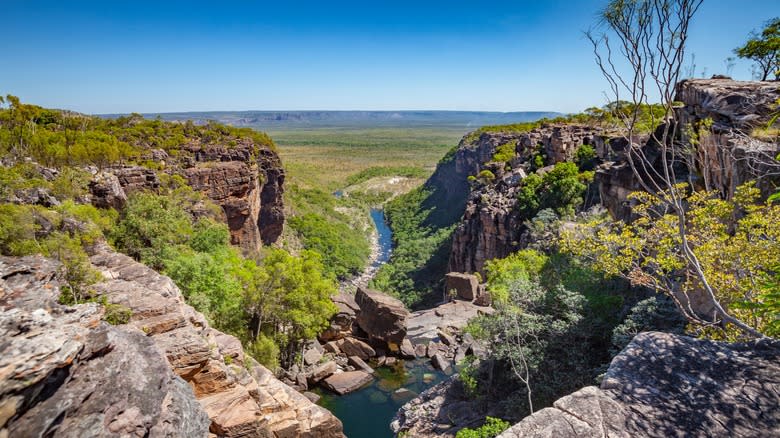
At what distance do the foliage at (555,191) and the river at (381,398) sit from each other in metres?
23.9

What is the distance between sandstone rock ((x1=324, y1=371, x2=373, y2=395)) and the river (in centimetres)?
46

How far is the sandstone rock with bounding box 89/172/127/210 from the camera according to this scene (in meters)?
33.9

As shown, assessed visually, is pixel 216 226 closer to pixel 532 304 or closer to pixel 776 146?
pixel 532 304

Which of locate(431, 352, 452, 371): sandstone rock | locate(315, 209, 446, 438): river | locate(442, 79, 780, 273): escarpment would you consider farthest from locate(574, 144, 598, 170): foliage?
locate(315, 209, 446, 438): river

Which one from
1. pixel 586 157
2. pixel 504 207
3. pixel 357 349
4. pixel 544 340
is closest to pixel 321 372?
pixel 357 349

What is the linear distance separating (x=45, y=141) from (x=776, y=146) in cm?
5728

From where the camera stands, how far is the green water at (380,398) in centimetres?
3275

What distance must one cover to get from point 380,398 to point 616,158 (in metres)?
33.6

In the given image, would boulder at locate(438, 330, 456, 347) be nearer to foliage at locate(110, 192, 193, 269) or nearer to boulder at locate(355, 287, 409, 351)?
boulder at locate(355, 287, 409, 351)

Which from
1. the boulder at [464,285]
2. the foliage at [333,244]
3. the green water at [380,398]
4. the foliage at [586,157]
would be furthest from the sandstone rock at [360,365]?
the foliage at [586,157]

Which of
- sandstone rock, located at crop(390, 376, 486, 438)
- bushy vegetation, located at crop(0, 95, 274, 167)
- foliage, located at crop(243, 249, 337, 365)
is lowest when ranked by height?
sandstone rock, located at crop(390, 376, 486, 438)

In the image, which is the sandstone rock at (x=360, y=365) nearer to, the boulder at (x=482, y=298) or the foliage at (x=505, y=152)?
the boulder at (x=482, y=298)

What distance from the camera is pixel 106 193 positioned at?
34.3 meters

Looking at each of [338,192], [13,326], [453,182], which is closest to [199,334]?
[13,326]
